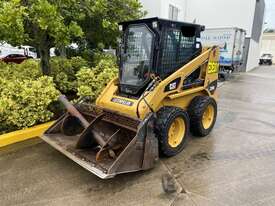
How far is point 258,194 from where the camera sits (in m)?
3.15

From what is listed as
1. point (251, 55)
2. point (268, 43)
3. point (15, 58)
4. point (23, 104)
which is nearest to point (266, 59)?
point (268, 43)

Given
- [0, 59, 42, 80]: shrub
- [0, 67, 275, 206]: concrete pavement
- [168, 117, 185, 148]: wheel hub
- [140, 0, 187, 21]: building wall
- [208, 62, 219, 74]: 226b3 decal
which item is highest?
[140, 0, 187, 21]: building wall

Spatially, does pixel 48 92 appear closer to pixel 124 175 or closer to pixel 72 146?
pixel 72 146

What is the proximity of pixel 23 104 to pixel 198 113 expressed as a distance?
331 cm

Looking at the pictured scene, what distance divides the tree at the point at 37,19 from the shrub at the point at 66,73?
1.03m

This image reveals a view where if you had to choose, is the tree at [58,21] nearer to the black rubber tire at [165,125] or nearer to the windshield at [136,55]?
the windshield at [136,55]

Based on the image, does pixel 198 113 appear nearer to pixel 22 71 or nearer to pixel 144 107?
pixel 144 107

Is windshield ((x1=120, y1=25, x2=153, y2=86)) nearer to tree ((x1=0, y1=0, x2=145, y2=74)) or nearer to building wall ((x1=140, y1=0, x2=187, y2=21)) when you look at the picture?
tree ((x1=0, y1=0, x2=145, y2=74))

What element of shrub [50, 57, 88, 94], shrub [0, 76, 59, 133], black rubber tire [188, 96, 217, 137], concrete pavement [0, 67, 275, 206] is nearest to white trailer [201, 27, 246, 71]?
shrub [50, 57, 88, 94]

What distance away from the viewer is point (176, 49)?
4.36 m

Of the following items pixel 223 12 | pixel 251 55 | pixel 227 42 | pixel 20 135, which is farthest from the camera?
pixel 251 55

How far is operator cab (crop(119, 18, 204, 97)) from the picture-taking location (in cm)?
403

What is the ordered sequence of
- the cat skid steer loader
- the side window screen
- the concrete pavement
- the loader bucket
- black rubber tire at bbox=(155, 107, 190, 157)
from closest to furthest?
the concrete pavement < the loader bucket < the cat skid steer loader < black rubber tire at bbox=(155, 107, 190, 157) < the side window screen

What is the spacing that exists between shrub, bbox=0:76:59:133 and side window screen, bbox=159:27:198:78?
2.35 m
